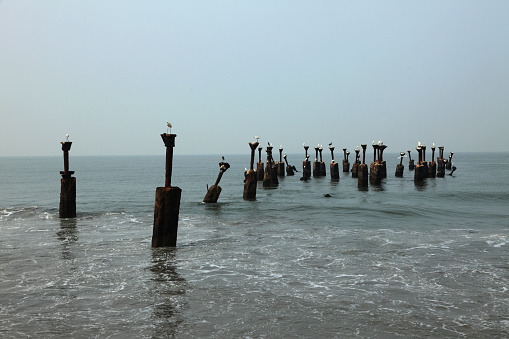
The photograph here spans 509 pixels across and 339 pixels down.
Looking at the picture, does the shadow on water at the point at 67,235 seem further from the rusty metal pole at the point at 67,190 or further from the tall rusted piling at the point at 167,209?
the tall rusted piling at the point at 167,209

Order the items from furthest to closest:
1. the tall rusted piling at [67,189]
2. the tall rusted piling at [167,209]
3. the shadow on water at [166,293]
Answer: the tall rusted piling at [67,189]
the tall rusted piling at [167,209]
the shadow on water at [166,293]

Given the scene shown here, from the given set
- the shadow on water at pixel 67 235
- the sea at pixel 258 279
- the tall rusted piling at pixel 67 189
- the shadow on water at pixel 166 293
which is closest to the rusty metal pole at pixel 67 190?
the tall rusted piling at pixel 67 189

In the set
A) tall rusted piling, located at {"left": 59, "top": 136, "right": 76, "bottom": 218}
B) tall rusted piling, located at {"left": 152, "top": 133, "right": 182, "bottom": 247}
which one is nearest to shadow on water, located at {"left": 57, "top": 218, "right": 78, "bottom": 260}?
tall rusted piling, located at {"left": 59, "top": 136, "right": 76, "bottom": 218}

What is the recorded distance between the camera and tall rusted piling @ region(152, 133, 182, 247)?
680 inches

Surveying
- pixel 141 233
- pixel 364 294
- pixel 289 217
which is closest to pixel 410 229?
pixel 289 217

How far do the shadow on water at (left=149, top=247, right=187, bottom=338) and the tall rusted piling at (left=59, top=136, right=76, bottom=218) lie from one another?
10928 millimetres

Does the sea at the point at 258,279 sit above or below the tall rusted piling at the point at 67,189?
below

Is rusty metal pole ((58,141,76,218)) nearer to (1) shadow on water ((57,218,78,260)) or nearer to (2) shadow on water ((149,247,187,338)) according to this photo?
(1) shadow on water ((57,218,78,260))

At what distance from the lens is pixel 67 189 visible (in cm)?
2617

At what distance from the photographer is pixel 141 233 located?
72.6 ft

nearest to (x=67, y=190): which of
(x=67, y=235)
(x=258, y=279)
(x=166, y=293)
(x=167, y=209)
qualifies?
(x=67, y=235)

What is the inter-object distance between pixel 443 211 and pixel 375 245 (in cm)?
1456

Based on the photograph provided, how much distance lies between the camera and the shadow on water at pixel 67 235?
1733 centimetres

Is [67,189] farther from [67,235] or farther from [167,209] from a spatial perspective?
[167,209]
